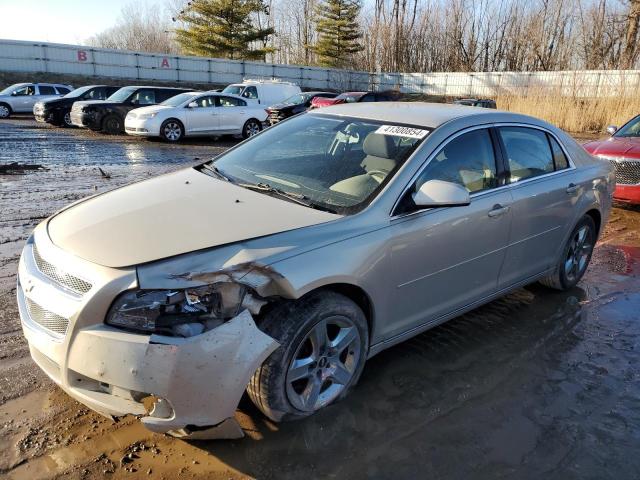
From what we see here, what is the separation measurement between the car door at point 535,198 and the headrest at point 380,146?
104cm

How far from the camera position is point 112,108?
17.4m

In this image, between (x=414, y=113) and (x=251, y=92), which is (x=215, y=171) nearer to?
(x=414, y=113)

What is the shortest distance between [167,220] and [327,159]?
1261 millimetres

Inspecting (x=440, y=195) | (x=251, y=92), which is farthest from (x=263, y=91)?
(x=440, y=195)

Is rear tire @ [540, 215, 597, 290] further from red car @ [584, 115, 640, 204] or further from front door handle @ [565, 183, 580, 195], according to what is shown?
red car @ [584, 115, 640, 204]

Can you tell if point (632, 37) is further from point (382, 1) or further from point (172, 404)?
point (172, 404)

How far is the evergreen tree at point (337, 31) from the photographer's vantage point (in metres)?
58.9

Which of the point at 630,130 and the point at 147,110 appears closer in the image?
the point at 630,130

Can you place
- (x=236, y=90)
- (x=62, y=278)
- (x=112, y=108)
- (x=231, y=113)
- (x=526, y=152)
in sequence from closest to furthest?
1. (x=62, y=278)
2. (x=526, y=152)
3. (x=231, y=113)
4. (x=112, y=108)
5. (x=236, y=90)

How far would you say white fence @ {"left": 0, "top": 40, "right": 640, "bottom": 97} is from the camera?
2383 cm

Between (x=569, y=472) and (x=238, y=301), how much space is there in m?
1.90

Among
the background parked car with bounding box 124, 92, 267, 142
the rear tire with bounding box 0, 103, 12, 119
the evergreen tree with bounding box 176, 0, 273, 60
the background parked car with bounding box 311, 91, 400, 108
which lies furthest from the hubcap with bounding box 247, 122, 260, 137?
the evergreen tree with bounding box 176, 0, 273, 60

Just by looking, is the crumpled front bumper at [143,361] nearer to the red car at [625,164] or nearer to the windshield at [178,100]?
the red car at [625,164]

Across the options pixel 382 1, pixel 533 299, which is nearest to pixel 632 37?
pixel 382 1
